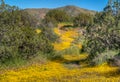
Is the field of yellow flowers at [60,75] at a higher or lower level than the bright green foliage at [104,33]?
lower

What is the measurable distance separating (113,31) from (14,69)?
12.9 m

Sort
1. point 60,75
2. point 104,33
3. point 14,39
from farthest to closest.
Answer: point 104,33 → point 14,39 → point 60,75

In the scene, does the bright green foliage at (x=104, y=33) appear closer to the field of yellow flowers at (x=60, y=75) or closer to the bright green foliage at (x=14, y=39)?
the field of yellow flowers at (x=60, y=75)

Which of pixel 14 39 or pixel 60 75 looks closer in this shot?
pixel 60 75

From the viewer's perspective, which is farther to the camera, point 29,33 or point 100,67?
point 29,33

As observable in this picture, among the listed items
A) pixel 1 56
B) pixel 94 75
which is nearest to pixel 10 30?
pixel 1 56

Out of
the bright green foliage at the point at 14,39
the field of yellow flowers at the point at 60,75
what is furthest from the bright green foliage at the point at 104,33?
the bright green foliage at the point at 14,39

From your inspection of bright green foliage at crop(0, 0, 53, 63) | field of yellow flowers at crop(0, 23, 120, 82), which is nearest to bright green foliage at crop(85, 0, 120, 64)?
field of yellow flowers at crop(0, 23, 120, 82)

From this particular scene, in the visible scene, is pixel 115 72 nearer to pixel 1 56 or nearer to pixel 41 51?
pixel 1 56

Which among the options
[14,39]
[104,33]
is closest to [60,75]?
[14,39]

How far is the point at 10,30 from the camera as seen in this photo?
129 ft

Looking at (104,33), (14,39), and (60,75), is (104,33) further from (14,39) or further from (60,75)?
(60,75)

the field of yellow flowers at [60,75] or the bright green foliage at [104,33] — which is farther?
the bright green foliage at [104,33]

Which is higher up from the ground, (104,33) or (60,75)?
A: (104,33)
